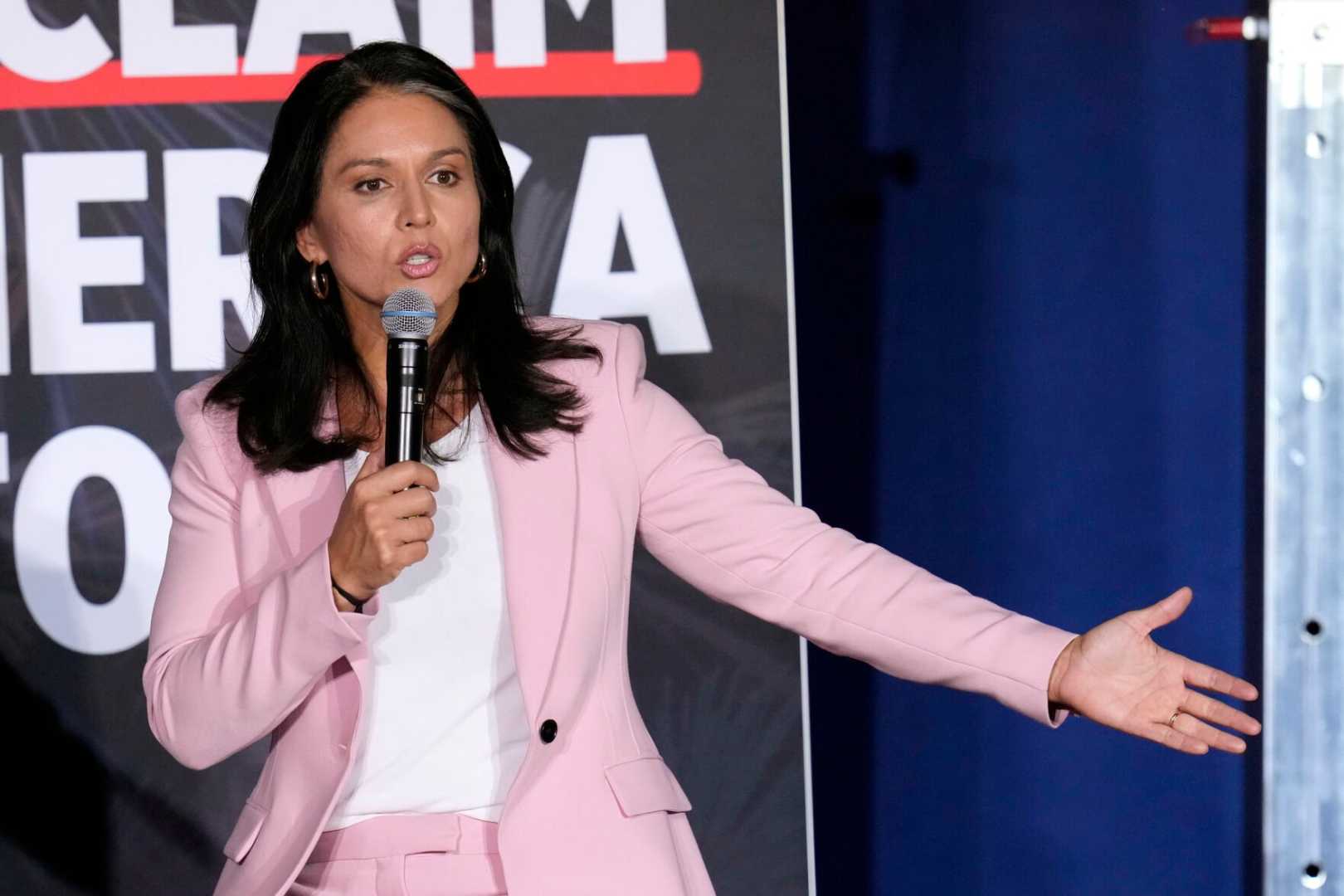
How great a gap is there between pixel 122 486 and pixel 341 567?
137cm

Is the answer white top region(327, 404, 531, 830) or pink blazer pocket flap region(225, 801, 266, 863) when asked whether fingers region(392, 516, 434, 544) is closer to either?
white top region(327, 404, 531, 830)

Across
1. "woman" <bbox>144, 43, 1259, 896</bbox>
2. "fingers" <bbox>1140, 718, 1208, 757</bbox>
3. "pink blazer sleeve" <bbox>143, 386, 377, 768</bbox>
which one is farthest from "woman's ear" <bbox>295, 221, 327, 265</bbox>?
"fingers" <bbox>1140, 718, 1208, 757</bbox>

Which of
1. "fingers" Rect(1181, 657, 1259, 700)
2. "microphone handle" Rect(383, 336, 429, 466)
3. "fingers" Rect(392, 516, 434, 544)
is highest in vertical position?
"microphone handle" Rect(383, 336, 429, 466)

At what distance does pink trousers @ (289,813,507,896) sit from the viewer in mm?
1793

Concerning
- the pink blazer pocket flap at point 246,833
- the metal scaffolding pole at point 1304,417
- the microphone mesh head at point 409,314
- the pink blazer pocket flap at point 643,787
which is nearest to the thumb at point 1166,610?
the metal scaffolding pole at point 1304,417

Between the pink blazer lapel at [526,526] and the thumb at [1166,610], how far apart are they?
66 centimetres

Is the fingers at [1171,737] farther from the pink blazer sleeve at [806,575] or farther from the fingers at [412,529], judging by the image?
the fingers at [412,529]

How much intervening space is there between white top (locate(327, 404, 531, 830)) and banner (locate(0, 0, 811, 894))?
0.93 metres

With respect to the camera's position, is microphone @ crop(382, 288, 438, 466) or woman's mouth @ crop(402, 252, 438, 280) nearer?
microphone @ crop(382, 288, 438, 466)

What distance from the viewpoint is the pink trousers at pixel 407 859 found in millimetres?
1793

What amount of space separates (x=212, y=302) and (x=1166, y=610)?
181cm

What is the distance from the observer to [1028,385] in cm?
320

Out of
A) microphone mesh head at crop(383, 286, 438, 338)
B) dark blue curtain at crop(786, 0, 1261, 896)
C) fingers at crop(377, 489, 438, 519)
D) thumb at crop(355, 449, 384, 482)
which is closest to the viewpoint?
fingers at crop(377, 489, 438, 519)

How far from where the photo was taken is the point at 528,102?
284 cm
